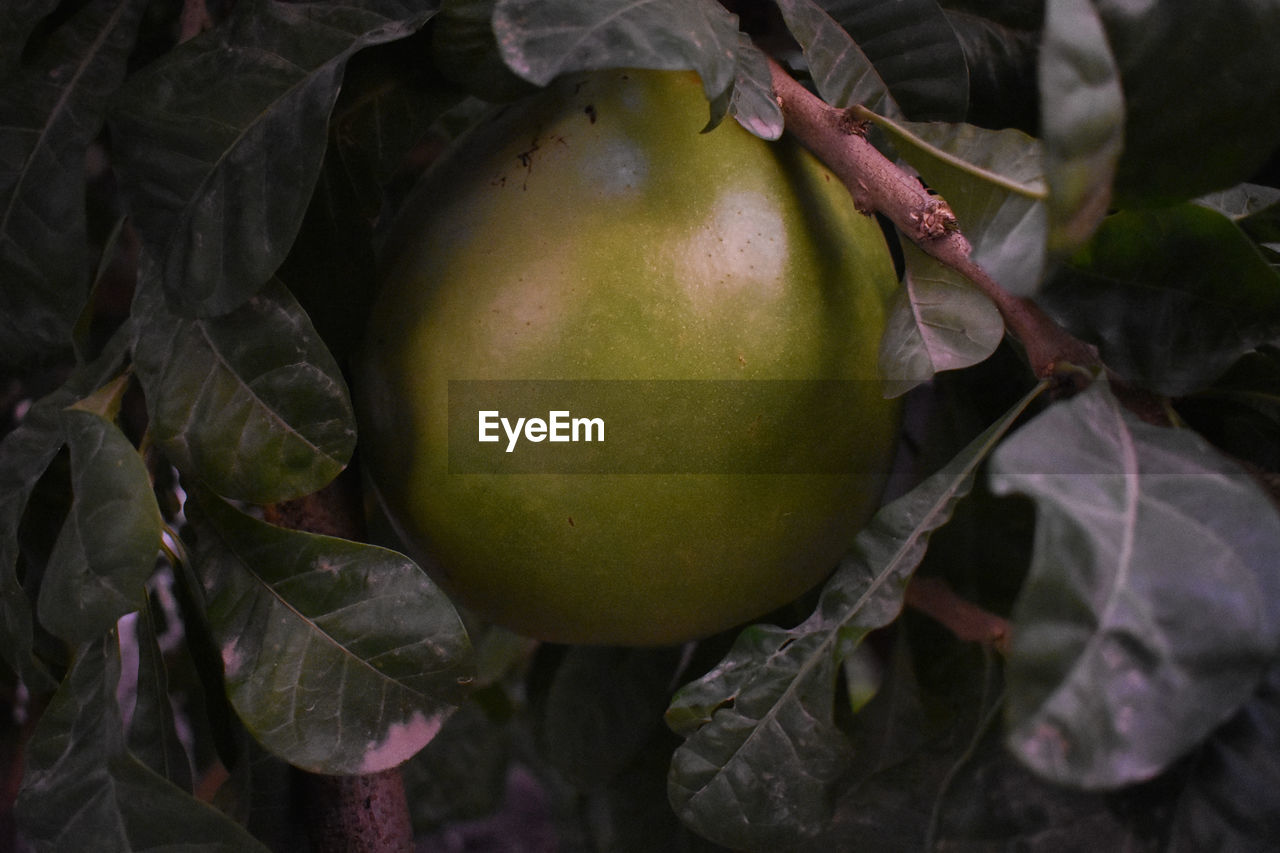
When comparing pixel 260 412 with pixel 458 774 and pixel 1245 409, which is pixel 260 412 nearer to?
pixel 1245 409

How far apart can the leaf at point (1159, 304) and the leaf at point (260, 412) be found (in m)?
0.34

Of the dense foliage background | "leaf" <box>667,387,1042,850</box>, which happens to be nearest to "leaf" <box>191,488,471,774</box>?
the dense foliage background

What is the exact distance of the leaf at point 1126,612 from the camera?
0.30 meters

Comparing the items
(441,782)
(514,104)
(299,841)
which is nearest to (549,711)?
(299,841)

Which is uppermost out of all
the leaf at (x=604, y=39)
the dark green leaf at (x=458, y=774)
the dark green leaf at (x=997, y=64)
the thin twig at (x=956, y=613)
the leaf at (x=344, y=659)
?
the leaf at (x=604, y=39)

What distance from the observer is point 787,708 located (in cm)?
49

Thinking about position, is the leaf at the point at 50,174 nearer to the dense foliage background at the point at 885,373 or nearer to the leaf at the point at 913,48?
the dense foliage background at the point at 885,373

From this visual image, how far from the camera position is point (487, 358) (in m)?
0.52

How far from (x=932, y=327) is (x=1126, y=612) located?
0.69ft

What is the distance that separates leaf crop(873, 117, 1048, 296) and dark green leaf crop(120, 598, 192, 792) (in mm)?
440

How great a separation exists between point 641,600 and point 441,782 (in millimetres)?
647

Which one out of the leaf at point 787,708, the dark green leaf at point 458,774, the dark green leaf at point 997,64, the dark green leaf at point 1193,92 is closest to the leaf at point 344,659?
the leaf at point 787,708

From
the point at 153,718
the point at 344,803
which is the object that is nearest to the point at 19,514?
the point at 153,718

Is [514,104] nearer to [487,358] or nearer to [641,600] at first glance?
[487,358]
